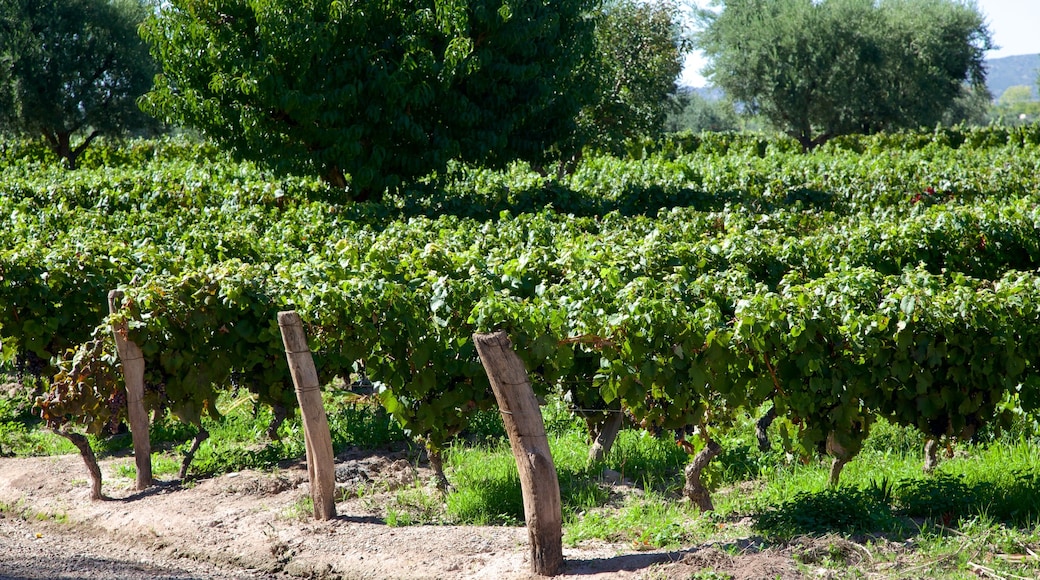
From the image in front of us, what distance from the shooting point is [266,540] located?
480 cm

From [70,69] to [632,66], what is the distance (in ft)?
55.7

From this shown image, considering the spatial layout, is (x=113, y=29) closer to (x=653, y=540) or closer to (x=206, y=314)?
(x=206, y=314)

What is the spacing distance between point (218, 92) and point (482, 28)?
3529mm

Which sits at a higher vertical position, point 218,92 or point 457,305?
point 218,92

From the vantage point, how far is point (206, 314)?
18.1 feet

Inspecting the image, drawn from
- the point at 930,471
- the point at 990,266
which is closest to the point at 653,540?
the point at 930,471

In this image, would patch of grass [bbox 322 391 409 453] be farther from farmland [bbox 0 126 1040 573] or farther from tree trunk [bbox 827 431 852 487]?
tree trunk [bbox 827 431 852 487]

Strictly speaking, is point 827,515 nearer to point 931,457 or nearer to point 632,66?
point 931,457

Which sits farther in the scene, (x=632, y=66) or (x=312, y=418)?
(x=632, y=66)

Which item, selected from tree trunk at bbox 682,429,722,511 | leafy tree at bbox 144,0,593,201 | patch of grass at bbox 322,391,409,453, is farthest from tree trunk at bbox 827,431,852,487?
leafy tree at bbox 144,0,593,201

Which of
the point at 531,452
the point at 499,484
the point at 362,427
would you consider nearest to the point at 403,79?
the point at 362,427

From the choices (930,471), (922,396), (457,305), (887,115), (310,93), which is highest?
(887,115)

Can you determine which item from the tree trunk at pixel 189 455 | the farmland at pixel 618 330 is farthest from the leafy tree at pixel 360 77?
the tree trunk at pixel 189 455

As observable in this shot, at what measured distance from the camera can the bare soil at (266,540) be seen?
162 inches
